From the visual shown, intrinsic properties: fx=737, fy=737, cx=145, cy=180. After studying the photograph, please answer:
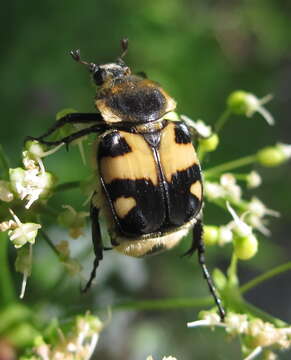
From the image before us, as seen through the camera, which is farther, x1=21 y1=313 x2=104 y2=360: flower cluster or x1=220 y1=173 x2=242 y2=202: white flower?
x1=220 y1=173 x2=242 y2=202: white flower

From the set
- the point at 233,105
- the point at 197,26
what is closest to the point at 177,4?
the point at 197,26

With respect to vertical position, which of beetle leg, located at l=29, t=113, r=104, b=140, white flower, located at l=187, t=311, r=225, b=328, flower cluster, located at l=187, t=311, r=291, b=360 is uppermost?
beetle leg, located at l=29, t=113, r=104, b=140

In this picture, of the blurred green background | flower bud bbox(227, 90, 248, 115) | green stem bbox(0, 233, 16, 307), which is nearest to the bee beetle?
green stem bbox(0, 233, 16, 307)

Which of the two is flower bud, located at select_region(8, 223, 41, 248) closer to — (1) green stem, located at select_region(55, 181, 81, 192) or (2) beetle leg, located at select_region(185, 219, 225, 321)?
(1) green stem, located at select_region(55, 181, 81, 192)

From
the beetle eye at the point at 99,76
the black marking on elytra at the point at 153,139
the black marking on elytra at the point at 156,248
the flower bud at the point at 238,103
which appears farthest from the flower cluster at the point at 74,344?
the flower bud at the point at 238,103

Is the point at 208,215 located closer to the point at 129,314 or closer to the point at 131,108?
the point at 129,314

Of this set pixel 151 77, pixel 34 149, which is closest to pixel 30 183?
pixel 34 149

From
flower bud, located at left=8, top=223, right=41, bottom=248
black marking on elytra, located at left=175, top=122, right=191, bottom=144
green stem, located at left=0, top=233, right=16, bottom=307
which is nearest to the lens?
flower bud, located at left=8, top=223, right=41, bottom=248

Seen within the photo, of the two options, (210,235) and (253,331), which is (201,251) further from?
(253,331)
